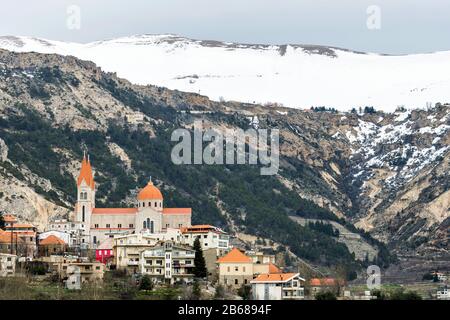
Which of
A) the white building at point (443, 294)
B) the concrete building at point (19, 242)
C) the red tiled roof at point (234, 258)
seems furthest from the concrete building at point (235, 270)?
the concrete building at point (19, 242)

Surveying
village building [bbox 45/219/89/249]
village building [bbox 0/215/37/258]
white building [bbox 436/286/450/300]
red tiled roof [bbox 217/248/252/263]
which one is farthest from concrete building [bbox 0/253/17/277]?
white building [bbox 436/286/450/300]

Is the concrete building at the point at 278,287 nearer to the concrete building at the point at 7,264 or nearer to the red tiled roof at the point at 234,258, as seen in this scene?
the red tiled roof at the point at 234,258

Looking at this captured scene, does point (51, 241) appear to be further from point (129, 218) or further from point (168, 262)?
point (168, 262)

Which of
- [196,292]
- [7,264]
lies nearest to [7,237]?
[7,264]

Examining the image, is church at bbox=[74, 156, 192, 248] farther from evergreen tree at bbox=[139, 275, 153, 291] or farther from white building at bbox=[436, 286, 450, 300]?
evergreen tree at bbox=[139, 275, 153, 291]

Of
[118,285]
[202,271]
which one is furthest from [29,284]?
[202,271]

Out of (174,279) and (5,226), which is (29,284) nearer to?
(174,279)

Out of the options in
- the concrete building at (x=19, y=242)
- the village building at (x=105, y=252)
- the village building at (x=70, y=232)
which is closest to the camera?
the village building at (x=105, y=252)
